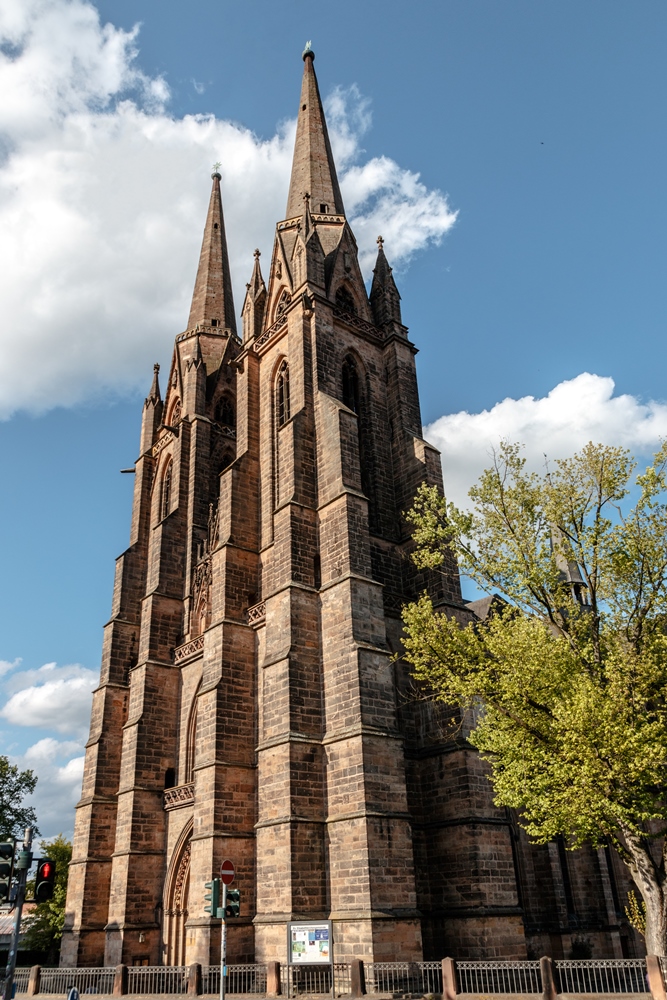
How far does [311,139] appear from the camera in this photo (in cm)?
3456

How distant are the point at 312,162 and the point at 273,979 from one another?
3038cm

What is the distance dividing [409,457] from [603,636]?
10.5m

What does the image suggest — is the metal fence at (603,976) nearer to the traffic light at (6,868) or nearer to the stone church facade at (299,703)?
the stone church facade at (299,703)

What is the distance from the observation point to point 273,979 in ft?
51.3

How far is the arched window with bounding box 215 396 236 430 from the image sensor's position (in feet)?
112

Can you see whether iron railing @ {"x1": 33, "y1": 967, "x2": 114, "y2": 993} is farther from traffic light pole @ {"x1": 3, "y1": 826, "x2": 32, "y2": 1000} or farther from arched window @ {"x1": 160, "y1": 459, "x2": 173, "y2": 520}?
arched window @ {"x1": 160, "y1": 459, "x2": 173, "y2": 520}

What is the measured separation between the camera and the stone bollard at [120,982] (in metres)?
17.8

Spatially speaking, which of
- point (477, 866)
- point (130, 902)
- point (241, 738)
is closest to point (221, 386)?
point (241, 738)

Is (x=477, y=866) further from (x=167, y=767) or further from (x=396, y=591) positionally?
(x=167, y=767)

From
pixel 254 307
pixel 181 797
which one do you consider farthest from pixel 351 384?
pixel 181 797

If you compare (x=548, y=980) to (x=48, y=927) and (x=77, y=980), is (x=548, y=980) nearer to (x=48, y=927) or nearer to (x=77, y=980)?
(x=77, y=980)

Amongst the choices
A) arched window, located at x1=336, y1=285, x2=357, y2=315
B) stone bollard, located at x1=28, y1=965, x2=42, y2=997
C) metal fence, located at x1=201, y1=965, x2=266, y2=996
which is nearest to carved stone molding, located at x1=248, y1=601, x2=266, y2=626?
metal fence, located at x1=201, y1=965, x2=266, y2=996

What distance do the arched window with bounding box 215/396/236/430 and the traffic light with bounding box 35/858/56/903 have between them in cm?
2264

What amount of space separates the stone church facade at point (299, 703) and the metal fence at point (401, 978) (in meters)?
0.50
